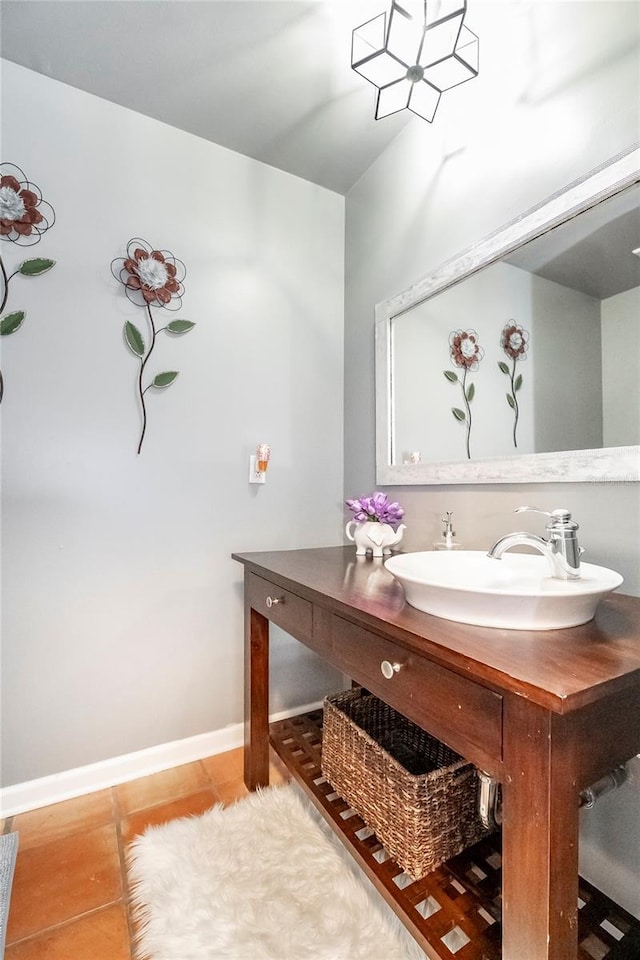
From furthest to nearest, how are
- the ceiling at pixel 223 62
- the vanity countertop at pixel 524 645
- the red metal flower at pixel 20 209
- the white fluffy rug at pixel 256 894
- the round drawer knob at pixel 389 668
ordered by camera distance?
the red metal flower at pixel 20 209, the ceiling at pixel 223 62, the white fluffy rug at pixel 256 894, the round drawer knob at pixel 389 668, the vanity countertop at pixel 524 645

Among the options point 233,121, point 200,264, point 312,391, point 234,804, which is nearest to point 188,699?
point 234,804

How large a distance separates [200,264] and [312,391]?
67 centimetres

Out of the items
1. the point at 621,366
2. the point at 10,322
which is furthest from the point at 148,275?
the point at 621,366

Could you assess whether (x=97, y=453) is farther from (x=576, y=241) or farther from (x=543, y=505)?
(x=576, y=241)

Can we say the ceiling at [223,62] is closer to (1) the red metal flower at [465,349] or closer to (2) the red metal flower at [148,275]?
(2) the red metal flower at [148,275]

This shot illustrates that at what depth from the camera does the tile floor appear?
96 centimetres

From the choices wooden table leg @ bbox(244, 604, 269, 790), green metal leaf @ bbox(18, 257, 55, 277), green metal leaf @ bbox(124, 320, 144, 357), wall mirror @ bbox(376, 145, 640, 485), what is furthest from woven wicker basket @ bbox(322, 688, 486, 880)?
green metal leaf @ bbox(18, 257, 55, 277)

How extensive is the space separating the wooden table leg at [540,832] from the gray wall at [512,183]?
536 mm

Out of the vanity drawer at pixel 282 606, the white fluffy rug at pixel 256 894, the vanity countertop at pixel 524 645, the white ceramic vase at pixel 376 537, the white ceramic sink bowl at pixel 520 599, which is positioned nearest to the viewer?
the vanity countertop at pixel 524 645

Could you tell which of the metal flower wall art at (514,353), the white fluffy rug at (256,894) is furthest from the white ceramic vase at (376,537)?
the white fluffy rug at (256,894)

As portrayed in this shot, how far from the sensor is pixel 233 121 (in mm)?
1585

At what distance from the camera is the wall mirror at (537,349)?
3.10 ft

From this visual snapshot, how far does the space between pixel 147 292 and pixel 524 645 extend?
1588mm

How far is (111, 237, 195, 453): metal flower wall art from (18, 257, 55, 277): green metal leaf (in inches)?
8.1
